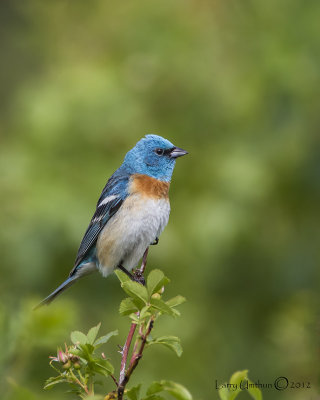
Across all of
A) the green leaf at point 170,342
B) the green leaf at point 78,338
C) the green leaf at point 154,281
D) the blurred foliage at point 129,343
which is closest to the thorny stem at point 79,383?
the blurred foliage at point 129,343

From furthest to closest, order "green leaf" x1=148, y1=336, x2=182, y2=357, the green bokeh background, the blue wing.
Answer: the green bokeh background < the blue wing < "green leaf" x1=148, y1=336, x2=182, y2=357

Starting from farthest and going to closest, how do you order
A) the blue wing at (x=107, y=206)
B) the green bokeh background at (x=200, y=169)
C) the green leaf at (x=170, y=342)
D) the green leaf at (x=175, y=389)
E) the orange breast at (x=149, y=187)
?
the green bokeh background at (x=200, y=169) < the blue wing at (x=107, y=206) < the orange breast at (x=149, y=187) < the green leaf at (x=170, y=342) < the green leaf at (x=175, y=389)

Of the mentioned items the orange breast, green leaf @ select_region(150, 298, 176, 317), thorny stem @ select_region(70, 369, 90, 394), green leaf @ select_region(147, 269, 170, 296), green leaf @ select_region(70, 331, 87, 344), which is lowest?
thorny stem @ select_region(70, 369, 90, 394)

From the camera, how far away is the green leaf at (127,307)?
1.93 meters

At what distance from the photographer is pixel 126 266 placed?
394 centimetres

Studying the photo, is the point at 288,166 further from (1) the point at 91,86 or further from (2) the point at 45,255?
(2) the point at 45,255

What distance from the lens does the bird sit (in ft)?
12.4

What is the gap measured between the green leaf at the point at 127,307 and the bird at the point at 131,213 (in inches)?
68.7

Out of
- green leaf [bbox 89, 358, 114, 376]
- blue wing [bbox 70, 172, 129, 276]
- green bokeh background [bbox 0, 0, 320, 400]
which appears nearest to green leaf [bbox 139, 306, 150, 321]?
green leaf [bbox 89, 358, 114, 376]

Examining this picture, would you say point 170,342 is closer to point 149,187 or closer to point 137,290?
point 137,290

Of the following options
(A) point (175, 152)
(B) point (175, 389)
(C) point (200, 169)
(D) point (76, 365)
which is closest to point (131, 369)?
(B) point (175, 389)

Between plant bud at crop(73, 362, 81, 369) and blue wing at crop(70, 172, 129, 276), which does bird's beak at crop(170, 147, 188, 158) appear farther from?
plant bud at crop(73, 362, 81, 369)

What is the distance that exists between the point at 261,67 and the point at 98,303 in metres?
2.43

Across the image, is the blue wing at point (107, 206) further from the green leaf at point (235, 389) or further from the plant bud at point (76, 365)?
the green leaf at point (235, 389)
